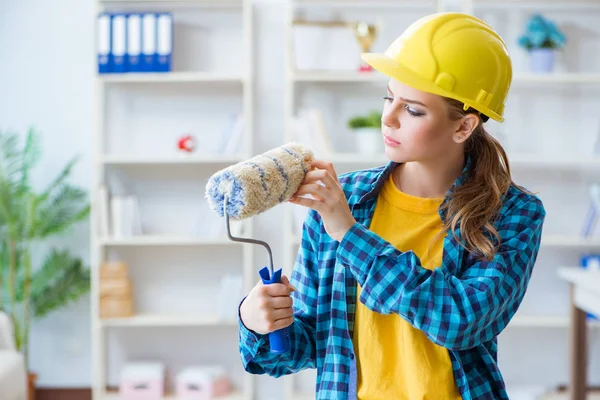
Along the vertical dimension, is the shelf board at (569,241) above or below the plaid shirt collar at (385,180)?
below

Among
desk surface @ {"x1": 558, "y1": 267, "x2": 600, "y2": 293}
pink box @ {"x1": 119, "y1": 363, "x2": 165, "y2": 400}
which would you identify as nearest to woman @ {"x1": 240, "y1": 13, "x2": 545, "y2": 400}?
desk surface @ {"x1": 558, "y1": 267, "x2": 600, "y2": 293}

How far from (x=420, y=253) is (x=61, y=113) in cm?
309

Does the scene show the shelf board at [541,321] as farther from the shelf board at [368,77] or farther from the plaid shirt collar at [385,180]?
the plaid shirt collar at [385,180]

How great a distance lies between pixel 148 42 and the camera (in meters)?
3.63

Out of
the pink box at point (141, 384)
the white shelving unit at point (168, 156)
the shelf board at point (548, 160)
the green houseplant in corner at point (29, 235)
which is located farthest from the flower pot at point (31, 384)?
the shelf board at point (548, 160)


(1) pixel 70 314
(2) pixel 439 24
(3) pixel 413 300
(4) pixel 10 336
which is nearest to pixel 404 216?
(3) pixel 413 300

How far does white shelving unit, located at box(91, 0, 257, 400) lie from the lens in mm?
3699

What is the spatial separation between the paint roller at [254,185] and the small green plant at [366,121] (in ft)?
8.14

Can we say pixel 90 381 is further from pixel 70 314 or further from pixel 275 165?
pixel 275 165

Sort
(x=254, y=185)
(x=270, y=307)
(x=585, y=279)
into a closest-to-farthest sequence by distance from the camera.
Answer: (x=254, y=185) → (x=270, y=307) → (x=585, y=279)

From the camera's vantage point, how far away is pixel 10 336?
3.28 meters

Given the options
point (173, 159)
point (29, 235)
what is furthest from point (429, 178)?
point (29, 235)

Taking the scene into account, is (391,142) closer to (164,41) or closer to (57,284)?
(164,41)

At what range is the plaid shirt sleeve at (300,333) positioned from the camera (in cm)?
133
